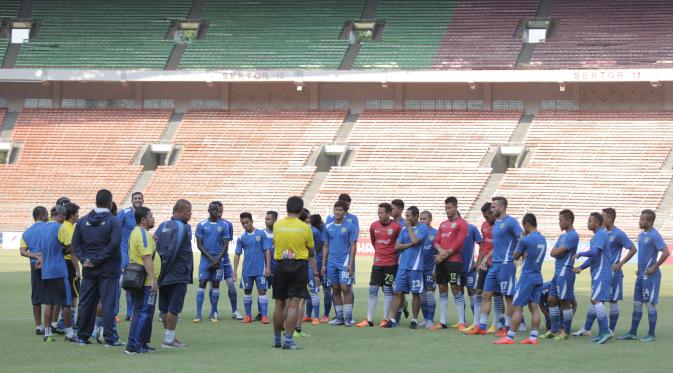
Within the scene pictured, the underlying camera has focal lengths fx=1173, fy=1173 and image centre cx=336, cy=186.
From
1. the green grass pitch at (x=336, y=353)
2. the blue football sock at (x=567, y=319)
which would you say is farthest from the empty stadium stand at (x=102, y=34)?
the blue football sock at (x=567, y=319)

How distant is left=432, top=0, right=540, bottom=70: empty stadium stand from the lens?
51094mm

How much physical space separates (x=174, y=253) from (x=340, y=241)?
4.28 meters

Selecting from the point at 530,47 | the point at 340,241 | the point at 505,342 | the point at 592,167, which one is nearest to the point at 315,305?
the point at 340,241

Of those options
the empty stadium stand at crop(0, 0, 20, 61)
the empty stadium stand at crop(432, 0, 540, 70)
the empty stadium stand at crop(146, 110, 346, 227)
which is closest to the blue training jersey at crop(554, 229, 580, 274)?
the empty stadium stand at crop(146, 110, 346, 227)

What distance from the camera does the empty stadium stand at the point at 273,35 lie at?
173 ft

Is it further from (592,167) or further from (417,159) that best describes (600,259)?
(417,159)

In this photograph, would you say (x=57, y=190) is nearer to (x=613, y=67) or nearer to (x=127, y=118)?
(x=127, y=118)

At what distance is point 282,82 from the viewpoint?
177 ft

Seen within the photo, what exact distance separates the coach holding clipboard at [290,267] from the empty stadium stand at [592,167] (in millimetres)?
28721

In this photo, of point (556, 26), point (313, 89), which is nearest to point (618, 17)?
point (556, 26)

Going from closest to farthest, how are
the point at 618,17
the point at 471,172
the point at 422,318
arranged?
the point at 422,318
the point at 471,172
the point at 618,17

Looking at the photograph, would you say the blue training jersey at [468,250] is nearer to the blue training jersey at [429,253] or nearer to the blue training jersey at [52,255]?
the blue training jersey at [429,253]

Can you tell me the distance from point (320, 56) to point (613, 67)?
1289 centimetres

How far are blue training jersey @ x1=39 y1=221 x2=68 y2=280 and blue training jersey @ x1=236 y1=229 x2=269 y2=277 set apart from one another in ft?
12.2
